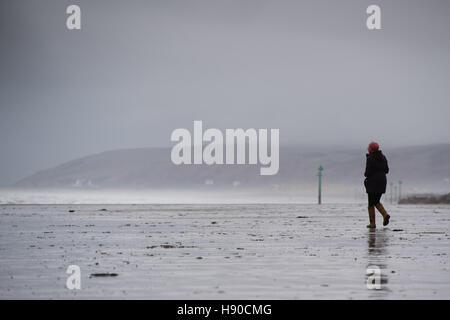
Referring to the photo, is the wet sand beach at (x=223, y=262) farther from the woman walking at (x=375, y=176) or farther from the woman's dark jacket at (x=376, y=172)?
the woman's dark jacket at (x=376, y=172)

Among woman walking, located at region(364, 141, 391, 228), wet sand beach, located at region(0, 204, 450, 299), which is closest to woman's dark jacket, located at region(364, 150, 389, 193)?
woman walking, located at region(364, 141, 391, 228)

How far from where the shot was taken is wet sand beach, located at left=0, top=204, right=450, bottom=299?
10461 mm

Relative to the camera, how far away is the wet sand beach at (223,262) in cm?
1046

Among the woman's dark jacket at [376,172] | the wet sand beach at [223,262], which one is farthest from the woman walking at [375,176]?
the wet sand beach at [223,262]

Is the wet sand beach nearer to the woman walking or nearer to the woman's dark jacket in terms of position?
the woman walking

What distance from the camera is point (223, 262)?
13898 mm

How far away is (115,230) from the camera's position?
2275 cm

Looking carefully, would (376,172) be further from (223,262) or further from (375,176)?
(223,262)

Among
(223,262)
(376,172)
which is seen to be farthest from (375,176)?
(223,262)

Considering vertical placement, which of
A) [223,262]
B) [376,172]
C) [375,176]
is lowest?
[223,262]

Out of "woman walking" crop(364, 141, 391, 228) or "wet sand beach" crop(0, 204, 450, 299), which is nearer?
"wet sand beach" crop(0, 204, 450, 299)
